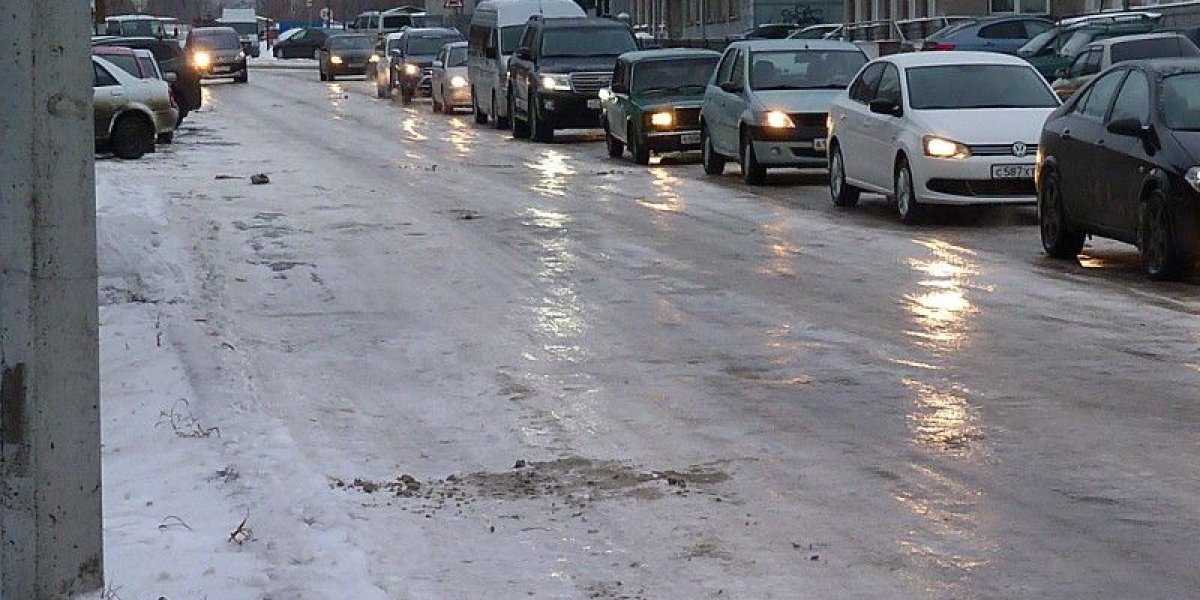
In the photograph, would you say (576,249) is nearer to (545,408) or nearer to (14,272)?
(545,408)

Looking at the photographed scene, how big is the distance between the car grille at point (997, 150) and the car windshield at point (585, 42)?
1674 cm

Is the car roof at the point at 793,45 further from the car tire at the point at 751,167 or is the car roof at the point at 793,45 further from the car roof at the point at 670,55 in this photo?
the car roof at the point at 670,55

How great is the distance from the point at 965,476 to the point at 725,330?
400 cm

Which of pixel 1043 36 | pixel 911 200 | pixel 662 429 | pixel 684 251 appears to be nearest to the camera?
pixel 662 429

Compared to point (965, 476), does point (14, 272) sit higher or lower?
higher

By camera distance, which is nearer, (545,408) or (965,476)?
(965,476)

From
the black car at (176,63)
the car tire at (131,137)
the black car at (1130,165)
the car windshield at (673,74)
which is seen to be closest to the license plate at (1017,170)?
the black car at (1130,165)

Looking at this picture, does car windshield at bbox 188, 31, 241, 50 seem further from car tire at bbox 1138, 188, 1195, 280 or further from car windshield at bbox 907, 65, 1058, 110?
car tire at bbox 1138, 188, 1195, 280

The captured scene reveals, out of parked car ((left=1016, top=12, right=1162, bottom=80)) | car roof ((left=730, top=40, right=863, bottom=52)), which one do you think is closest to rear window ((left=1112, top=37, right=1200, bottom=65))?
parked car ((left=1016, top=12, right=1162, bottom=80))

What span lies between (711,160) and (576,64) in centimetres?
896

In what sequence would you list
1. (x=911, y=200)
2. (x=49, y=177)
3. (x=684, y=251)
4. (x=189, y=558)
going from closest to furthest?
(x=49, y=177)
(x=189, y=558)
(x=684, y=251)
(x=911, y=200)

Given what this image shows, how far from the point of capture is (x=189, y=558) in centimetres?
640

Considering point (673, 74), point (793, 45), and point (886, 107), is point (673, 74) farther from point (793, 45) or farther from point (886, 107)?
point (886, 107)

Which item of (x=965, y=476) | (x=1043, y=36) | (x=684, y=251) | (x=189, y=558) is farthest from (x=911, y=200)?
(x=1043, y=36)
